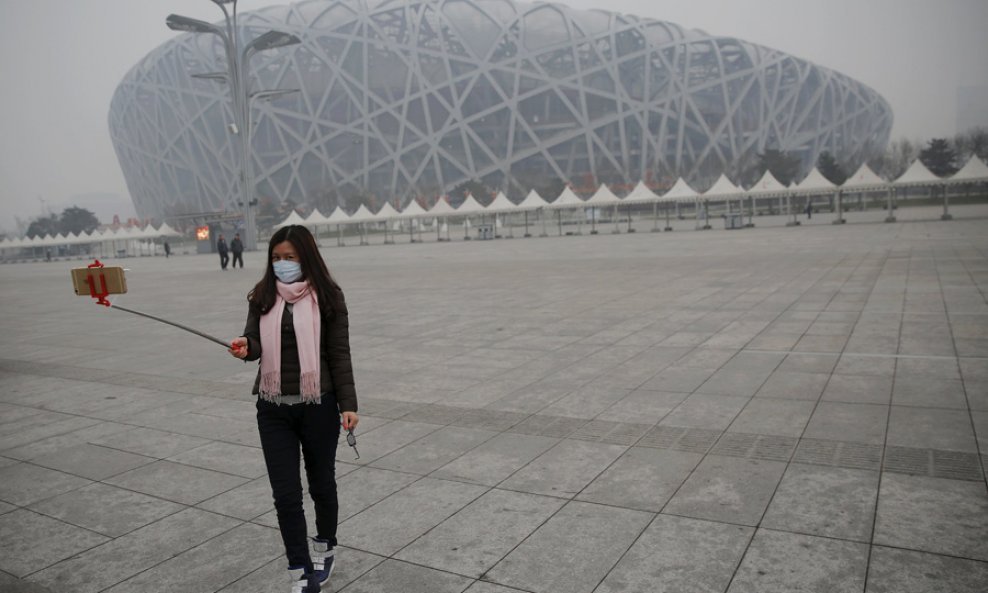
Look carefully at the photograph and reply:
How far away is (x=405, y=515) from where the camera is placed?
3973 millimetres

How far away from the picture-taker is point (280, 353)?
10.0 ft

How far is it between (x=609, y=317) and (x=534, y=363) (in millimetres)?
3088

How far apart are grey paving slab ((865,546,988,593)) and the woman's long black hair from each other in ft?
8.44

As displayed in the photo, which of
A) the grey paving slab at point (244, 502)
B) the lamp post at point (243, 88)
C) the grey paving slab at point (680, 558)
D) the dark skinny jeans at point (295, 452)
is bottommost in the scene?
the grey paving slab at point (680, 558)

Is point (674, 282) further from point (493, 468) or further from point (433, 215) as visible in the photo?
point (433, 215)

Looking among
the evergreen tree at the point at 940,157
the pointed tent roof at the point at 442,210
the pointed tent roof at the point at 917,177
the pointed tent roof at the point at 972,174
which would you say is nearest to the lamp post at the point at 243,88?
the pointed tent roof at the point at 442,210

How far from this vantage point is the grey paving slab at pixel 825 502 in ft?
11.6

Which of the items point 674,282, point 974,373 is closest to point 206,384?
point 974,373

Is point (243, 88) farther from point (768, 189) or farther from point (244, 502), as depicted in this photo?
point (244, 502)

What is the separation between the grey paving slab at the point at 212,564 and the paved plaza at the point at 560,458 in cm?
1

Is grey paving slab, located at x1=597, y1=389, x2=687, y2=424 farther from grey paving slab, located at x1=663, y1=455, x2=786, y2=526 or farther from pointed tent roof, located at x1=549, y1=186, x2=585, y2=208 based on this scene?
pointed tent roof, located at x1=549, y1=186, x2=585, y2=208

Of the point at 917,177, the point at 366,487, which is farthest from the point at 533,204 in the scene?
the point at 366,487

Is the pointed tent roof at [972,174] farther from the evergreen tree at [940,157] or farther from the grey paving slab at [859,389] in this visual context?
the evergreen tree at [940,157]

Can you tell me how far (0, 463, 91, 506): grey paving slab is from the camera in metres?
4.60
